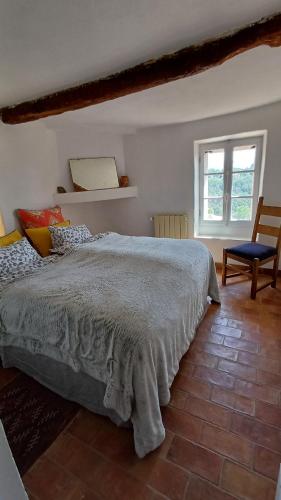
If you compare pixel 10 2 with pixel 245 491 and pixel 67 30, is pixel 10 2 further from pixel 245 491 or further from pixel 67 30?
pixel 245 491

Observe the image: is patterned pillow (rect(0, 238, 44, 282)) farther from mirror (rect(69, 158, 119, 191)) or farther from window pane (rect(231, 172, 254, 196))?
window pane (rect(231, 172, 254, 196))

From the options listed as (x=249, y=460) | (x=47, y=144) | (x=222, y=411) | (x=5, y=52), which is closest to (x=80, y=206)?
(x=47, y=144)

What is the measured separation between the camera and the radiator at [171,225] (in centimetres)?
344

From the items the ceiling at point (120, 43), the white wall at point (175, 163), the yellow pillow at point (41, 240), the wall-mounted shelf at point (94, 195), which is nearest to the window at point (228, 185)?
the white wall at point (175, 163)

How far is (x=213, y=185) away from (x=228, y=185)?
206 mm

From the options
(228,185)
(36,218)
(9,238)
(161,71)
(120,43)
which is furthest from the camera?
(228,185)

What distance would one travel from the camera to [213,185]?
332 cm

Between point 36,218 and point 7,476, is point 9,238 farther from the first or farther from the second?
point 7,476

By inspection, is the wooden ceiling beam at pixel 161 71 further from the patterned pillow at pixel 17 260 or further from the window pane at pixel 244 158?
the window pane at pixel 244 158

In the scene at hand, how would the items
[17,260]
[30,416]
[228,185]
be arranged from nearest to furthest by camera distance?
[30,416]
[17,260]
[228,185]

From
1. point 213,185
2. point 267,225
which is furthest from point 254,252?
point 213,185

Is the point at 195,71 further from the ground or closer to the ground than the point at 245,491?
further from the ground

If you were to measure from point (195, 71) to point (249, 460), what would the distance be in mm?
2162

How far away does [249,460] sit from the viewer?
114 centimetres
